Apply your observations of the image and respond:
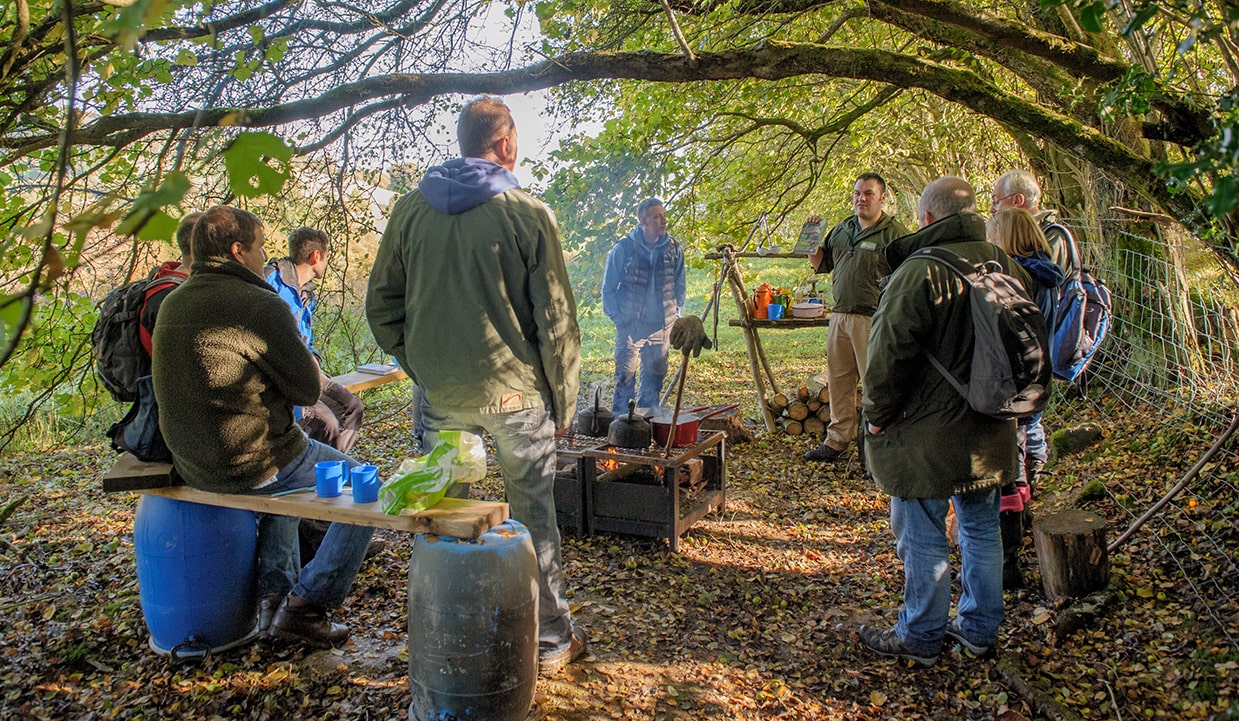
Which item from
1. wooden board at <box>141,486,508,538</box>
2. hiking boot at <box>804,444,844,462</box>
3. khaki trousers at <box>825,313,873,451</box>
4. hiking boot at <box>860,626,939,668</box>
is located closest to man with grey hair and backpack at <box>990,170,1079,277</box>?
hiking boot at <box>860,626,939,668</box>

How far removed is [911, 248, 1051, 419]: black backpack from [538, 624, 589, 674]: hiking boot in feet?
5.97

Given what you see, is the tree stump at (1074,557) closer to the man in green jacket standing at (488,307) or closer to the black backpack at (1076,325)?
the black backpack at (1076,325)

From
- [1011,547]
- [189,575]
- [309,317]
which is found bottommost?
[1011,547]

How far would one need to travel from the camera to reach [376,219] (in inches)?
216

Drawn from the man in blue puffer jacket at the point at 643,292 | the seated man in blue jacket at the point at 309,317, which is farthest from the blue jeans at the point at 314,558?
the man in blue puffer jacket at the point at 643,292

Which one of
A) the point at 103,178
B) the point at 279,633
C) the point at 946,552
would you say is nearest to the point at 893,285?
the point at 946,552

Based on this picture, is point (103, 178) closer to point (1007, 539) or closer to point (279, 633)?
point (279, 633)

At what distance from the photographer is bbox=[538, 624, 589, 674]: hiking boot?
3.07m

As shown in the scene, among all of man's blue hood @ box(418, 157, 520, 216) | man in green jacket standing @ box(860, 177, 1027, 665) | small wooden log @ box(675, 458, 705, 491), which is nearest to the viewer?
man's blue hood @ box(418, 157, 520, 216)

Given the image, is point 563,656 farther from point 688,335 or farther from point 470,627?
point 688,335

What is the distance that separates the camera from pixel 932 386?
2988mm

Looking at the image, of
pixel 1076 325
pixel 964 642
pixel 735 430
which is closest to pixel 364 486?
pixel 964 642

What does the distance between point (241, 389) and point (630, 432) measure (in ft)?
7.31

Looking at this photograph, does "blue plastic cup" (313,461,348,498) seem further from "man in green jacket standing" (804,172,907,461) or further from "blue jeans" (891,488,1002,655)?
"man in green jacket standing" (804,172,907,461)
